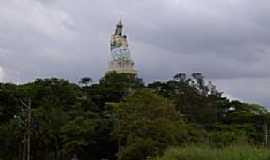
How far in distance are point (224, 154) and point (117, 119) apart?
31872 mm

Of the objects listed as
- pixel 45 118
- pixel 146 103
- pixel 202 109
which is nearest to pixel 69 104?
pixel 45 118

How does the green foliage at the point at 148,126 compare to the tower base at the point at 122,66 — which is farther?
the tower base at the point at 122,66

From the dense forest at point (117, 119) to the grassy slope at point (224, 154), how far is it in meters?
14.6

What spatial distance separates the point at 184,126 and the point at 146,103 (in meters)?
3.15

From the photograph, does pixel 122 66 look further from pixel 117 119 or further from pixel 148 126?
pixel 148 126

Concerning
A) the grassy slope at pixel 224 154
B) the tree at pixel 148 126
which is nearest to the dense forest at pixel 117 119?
the tree at pixel 148 126

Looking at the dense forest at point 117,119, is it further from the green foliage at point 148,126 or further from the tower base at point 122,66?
the tower base at point 122,66

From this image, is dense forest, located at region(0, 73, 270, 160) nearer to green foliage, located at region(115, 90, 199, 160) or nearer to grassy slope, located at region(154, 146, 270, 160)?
green foliage, located at region(115, 90, 199, 160)

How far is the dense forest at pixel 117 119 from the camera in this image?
48.5 meters

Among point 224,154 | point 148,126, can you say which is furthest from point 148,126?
point 224,154

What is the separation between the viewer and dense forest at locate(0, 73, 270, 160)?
159ft

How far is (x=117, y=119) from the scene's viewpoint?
57438mm

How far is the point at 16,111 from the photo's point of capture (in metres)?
73.8

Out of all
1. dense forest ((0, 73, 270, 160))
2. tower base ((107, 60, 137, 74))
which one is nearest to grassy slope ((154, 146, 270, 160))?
dense forest ((0, 73, 270, 160))
